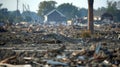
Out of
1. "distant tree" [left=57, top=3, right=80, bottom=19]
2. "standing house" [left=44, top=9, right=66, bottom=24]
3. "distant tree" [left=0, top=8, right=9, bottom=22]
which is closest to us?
"distant tree" [left=0, top=8, right=9, bottom=22]

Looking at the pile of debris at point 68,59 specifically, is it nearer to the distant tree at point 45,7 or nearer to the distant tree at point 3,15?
the distant tree at point 3,15

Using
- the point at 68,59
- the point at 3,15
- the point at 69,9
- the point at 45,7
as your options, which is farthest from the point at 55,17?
the point at 68,59

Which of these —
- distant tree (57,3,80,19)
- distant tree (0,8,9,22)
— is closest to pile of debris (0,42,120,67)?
distant tree (0,8,9,22)

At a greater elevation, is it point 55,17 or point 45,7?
point 45,7

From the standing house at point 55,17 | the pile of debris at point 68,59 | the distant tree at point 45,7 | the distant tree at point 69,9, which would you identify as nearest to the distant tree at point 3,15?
the standing house at point 55,17

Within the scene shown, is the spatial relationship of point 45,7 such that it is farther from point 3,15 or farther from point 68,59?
point 68,59

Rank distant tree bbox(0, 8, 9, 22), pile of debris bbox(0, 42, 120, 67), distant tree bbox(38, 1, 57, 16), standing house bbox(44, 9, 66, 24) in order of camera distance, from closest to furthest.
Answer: pile of debris bbox(0, 42, 120, 67)
distant tree bbox(0, 8, 9, 22)
standing house bbox(44, 9, 66, 24)
distant tree bbox(38, 1, 57, 16)

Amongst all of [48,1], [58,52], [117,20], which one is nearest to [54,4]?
[48,1]

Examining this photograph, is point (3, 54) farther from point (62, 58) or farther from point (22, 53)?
point (62, 58)

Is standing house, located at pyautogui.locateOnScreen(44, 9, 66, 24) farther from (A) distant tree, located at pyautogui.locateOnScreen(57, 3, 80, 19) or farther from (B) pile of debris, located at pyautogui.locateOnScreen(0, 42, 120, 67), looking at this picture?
(B) pile of debris, located at pyautogui.locateOnScreen(0, 42, 120, 67)

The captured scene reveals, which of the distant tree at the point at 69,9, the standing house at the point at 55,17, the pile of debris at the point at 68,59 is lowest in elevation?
the pile of debris at the point at 68,59

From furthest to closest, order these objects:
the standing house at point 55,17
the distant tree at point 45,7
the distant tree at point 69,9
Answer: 1. the distant tree at point 45,7
2. the distant tree at point 69,9
3. the standing house at point 55,17

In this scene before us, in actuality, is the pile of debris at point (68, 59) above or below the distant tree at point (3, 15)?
below

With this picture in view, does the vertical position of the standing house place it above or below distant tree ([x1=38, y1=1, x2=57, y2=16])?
below
